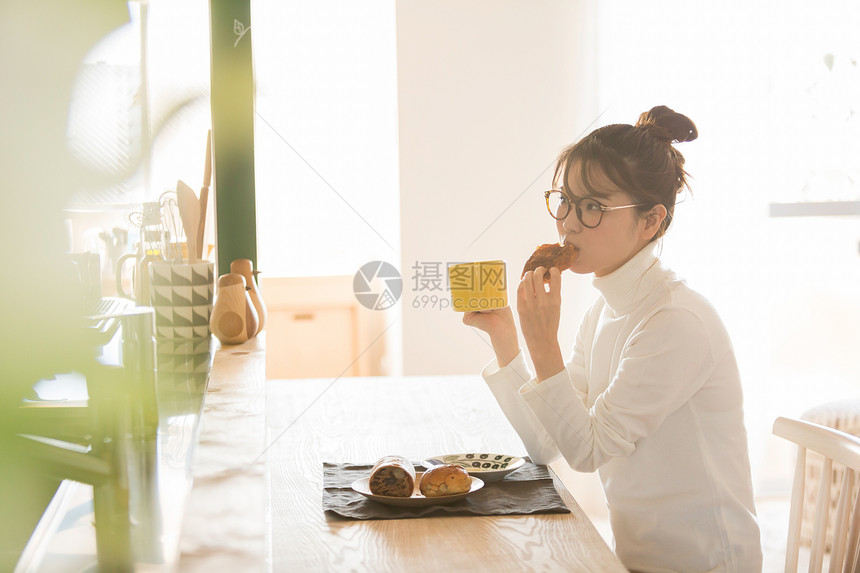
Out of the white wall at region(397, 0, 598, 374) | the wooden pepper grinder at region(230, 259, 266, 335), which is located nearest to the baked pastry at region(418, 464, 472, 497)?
the wooden pepper grinder at region(230, 259, 266, 335)

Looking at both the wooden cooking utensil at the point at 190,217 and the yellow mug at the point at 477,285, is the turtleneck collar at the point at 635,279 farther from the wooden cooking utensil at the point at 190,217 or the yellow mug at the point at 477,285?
the wooden cooking utensil at the point at 190,217

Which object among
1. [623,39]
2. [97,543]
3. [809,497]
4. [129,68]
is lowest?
[809,497]

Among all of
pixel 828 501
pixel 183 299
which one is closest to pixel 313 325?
pixel 183 299

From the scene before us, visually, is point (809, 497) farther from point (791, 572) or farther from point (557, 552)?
point (557, 552)

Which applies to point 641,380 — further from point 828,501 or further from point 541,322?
point 828,501

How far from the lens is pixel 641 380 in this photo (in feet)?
3.92

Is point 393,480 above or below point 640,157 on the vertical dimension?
below

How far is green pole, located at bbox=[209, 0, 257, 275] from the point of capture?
1446 millimetres

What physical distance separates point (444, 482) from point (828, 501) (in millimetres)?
602

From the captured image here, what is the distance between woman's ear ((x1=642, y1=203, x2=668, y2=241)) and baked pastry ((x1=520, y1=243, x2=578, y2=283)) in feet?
0.43

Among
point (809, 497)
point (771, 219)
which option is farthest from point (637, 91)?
point (809, 497)

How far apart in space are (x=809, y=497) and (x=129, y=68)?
107 inches

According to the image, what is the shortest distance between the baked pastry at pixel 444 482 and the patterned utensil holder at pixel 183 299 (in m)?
0.47

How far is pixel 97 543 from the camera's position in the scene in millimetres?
213
